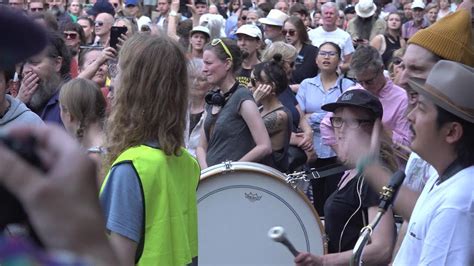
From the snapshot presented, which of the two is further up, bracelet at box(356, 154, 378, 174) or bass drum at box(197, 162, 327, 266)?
bracelet at box(356, 154, 378, 174)

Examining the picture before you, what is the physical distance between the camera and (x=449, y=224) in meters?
2.94

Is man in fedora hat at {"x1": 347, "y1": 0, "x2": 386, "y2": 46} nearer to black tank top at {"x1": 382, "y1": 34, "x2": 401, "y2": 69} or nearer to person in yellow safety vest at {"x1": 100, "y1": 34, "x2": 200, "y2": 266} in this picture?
black tank top at {"x1": 382, "y1": 34, "x2": 401, "y2": 69}

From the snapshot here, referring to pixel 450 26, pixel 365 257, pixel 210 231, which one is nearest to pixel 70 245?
pixel 450 26

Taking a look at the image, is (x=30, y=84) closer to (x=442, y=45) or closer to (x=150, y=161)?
(x=150, y=161)

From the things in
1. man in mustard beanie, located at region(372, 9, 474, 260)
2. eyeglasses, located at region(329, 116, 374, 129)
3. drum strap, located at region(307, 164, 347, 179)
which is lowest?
drum strap, located at region(307, 164, 347, 179)

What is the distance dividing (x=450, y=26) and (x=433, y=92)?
69 centimetres

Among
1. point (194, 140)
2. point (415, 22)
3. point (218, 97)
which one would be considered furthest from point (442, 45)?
point (415, 22)

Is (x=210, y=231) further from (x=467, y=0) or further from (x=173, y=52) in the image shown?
(x=173, y=52)

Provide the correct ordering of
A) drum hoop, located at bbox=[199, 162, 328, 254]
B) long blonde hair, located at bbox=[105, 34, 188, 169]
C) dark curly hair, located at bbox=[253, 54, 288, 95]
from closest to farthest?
long blonde hair, located at bbox=[105, 34, 188, 169] → drum hoop, located at bbox=[199, 162, 328, 254] → dark curly hair, located at bbox=[253, 54, 288, 95]

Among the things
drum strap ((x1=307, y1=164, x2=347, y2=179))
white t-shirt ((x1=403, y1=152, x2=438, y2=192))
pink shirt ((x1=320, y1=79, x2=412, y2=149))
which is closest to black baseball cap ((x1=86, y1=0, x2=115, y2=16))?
pink shirt ((x1=320, y1=79, x2=412, y2=149))

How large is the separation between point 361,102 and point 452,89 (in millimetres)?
1814

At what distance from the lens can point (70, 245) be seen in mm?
1161

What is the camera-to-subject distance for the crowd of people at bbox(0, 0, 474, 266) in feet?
4.03

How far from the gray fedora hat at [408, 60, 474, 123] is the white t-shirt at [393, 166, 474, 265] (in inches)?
8.3
